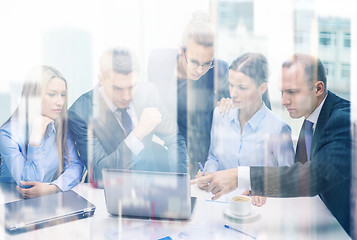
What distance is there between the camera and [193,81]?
5.03ft

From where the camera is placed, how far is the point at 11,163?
5.03 feet

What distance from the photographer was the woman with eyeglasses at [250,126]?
1.45m

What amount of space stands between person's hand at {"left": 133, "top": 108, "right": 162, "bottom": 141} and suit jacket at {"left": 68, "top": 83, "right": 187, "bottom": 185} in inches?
0.7

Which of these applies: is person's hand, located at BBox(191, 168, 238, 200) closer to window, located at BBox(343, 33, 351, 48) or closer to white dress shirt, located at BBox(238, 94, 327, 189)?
white dress shirt, located at BBox(238, 94, 327, 189)

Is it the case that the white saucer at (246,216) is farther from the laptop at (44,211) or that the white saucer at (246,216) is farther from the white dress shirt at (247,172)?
the laptop at (44,211)

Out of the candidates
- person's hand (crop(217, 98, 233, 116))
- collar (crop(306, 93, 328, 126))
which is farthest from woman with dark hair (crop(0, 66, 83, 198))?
collar (crop(306, 93, 328, 126))

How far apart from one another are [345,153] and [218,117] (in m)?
0.55

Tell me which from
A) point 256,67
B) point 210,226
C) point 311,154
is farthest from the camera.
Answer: point 256,67

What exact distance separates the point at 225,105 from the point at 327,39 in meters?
0.51

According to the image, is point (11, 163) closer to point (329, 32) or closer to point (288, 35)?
point (288, 35)

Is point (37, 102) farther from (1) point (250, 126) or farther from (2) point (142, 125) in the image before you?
(1) point (250, 126)

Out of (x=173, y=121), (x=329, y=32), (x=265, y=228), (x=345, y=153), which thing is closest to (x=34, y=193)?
(x=173, y=121)

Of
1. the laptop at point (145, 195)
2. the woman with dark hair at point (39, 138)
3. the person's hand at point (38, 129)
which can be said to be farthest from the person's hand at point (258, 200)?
the person's hand at point (38, 129)

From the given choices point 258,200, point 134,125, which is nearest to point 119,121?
point 134,125
